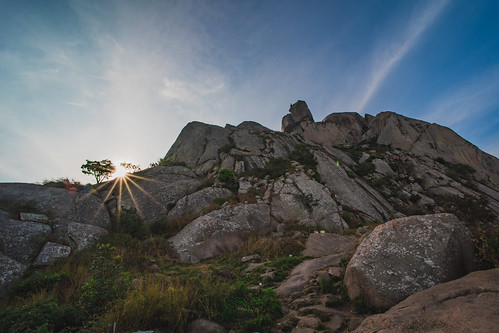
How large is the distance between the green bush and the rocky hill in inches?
53.9

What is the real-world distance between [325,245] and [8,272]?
1253 centimetres

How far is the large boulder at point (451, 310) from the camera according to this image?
2.56 metres

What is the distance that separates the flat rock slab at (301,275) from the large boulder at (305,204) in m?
6.09

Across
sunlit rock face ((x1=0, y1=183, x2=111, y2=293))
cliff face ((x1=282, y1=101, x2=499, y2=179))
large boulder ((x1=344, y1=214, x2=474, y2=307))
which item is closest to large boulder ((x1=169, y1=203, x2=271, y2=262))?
sunlit rock face ((x1=0, y1=183, x2=111, y2=293))

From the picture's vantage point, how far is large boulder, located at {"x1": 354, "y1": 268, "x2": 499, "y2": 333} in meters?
2.56

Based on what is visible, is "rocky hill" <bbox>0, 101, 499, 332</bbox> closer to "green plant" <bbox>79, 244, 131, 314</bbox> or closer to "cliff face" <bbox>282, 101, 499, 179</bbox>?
"cliff face" <bbox>282, 101, 499, 179</bbox>

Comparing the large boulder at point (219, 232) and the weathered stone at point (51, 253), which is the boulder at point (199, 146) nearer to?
the large boulder at point (219, 232)

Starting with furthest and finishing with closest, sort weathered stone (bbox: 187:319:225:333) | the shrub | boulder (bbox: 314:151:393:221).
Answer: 1. boulder (bbox: 314:151:393:221)
2. weathered stone (bbox: 187:319:225:333)
3. the shrub

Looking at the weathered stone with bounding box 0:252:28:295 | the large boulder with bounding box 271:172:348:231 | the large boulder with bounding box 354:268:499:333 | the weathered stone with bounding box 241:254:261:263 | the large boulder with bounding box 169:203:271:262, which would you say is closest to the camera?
the large boulder with bounding box 354:268:499:333

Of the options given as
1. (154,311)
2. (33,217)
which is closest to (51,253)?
(33,217)

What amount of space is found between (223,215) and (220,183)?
5.92 m

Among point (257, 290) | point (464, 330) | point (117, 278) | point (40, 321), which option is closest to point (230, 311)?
point (257, 290)

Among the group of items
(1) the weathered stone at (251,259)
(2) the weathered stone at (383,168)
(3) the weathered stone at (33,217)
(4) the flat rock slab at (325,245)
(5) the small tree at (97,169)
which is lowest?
(4) the flat rock slab at (325,245)

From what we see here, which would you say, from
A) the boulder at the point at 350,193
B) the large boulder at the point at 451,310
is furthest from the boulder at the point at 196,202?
the large boulder at the point at 451,310
